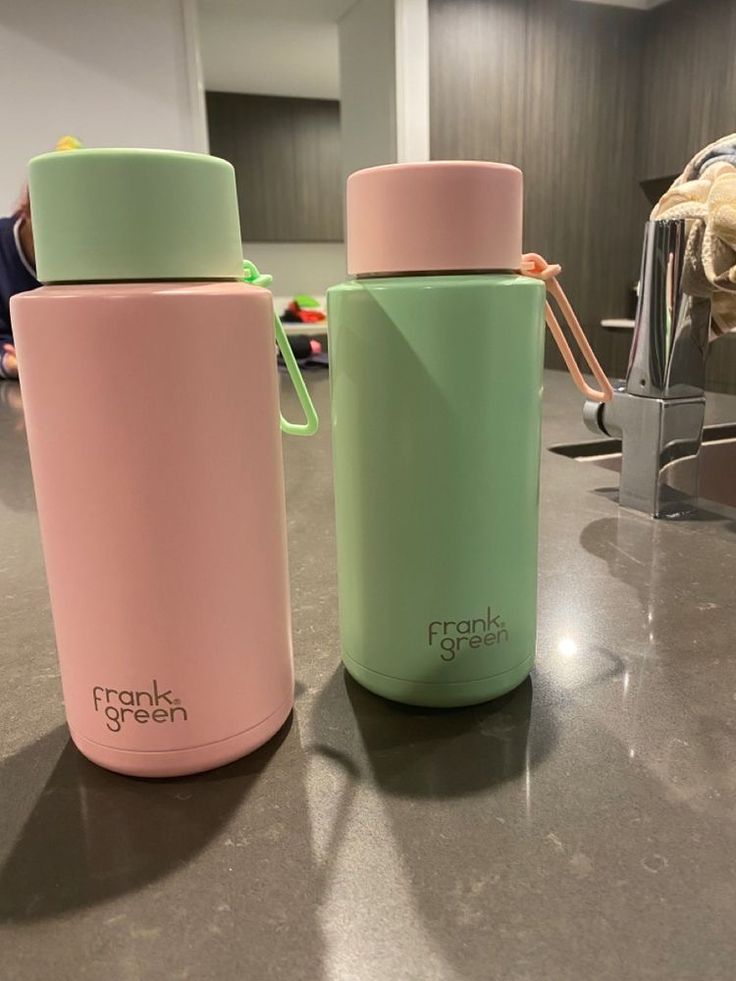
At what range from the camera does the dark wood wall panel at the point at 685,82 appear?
118 inches

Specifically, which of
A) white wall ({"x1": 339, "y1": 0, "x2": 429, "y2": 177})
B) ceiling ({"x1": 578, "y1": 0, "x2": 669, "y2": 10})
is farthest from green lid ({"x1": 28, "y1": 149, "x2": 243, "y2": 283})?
ceiling ({"x1": 578, "y1": 0, "x2": 669, "y2": 10})

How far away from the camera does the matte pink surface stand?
0.28 meters

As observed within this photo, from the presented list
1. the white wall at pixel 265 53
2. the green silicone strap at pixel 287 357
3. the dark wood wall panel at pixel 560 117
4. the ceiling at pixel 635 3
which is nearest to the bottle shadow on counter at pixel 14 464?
the green silicone strap at pixel 287 357

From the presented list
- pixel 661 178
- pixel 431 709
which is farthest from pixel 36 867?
pixel 661 178

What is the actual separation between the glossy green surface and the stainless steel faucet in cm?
33

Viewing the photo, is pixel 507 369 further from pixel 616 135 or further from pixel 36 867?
pixel 616 135

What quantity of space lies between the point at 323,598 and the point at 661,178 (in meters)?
3.49

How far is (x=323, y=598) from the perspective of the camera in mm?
520

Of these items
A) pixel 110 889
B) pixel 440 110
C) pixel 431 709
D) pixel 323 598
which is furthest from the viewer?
pixel 440 110

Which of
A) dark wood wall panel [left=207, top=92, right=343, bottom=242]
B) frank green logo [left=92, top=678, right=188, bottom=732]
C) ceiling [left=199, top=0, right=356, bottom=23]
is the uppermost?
ceiling [left=199, top=0, right=356, bottom=23]

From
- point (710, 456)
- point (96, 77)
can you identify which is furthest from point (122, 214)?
point (96, 77)

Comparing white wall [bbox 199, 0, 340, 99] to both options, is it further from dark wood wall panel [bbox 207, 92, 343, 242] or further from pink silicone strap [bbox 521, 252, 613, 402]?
pink silicone strap [bbox 521, 252, 613, 402]

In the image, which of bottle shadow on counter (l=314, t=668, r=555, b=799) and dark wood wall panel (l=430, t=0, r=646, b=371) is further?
dark wood wall panel (l=430, t=0, r=646, b=371)

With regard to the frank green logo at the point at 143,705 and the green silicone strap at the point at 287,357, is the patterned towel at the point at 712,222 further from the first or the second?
the frank green logo at the point at 143,705
